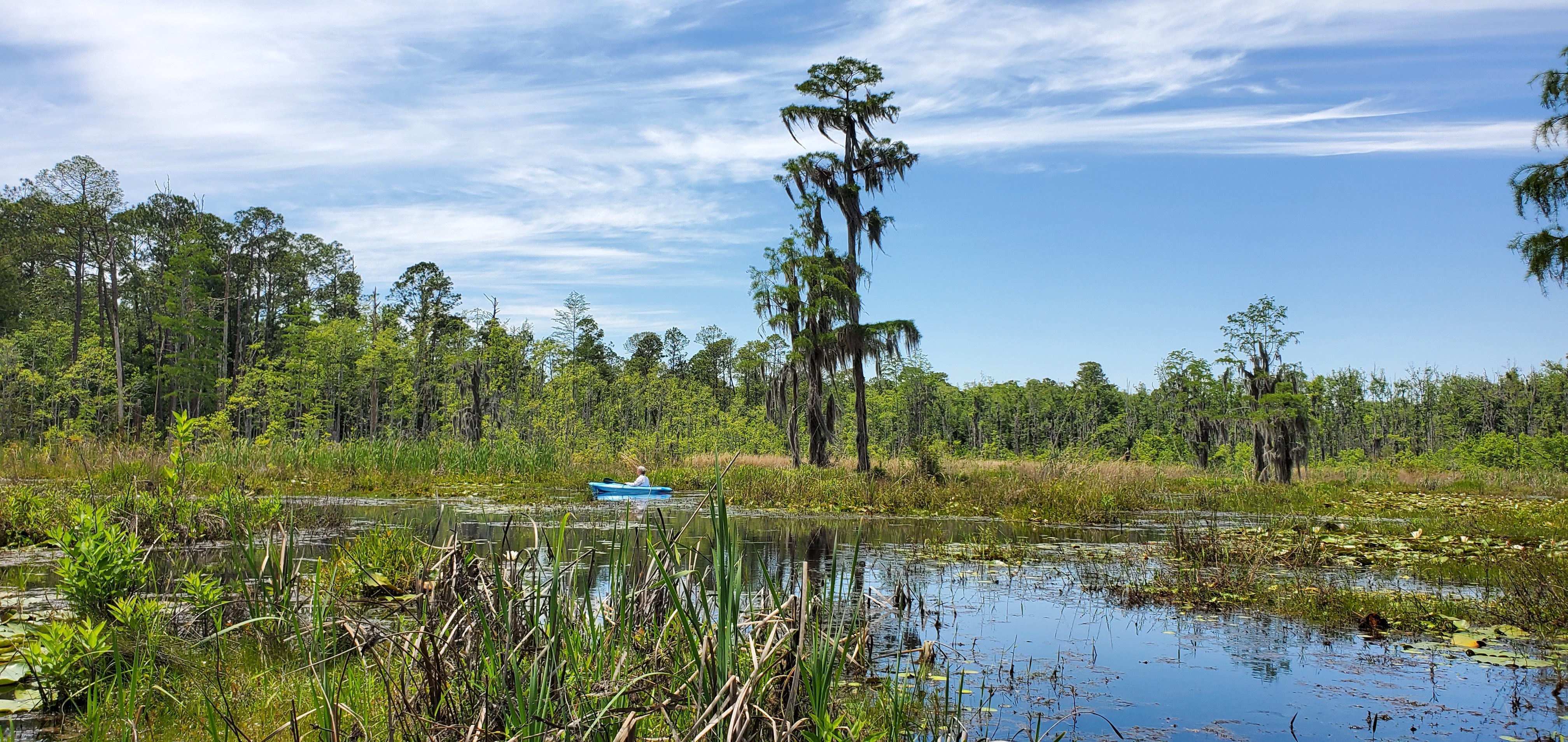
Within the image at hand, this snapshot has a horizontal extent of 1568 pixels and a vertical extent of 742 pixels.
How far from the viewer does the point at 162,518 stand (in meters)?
7.90

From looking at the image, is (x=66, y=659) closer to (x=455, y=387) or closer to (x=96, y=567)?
(x=96, y=567)

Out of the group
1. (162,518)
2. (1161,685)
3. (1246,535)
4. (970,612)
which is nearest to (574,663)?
(1161,685)

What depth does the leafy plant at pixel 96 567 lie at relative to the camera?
4.30 meters

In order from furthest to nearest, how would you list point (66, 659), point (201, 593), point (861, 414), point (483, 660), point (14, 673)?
point (861, 414), point (201, 593), point (14, 673), point (66, 659), point (483, 660)

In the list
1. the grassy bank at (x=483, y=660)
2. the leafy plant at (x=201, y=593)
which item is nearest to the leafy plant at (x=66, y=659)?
the grassy bank at (x=483, y=660)

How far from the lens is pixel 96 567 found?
4.32 metres

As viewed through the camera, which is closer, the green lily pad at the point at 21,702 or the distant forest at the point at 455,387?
the green lily pad at the point at 21,702

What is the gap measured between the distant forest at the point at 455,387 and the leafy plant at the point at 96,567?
23.4 metres

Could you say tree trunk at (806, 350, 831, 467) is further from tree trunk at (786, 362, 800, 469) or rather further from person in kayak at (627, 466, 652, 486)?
person in kayak at (627, 466, 652, 486)

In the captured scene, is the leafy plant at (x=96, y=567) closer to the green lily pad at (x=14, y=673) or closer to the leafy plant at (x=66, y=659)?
the leafy plant at (x=66, y=659)

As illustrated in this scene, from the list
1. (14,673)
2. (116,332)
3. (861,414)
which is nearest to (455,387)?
(116,332)

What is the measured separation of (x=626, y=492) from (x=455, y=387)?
30.5 m

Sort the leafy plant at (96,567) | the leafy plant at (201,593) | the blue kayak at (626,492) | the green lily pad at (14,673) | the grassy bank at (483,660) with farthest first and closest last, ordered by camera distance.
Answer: the blue kayak at (626,492) → the leafy plant at (201,593) → the leafy plant at (96,567) → the green lily pad at (14,673) → the grassy bank at (483,660)

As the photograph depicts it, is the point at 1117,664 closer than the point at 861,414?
Yes
